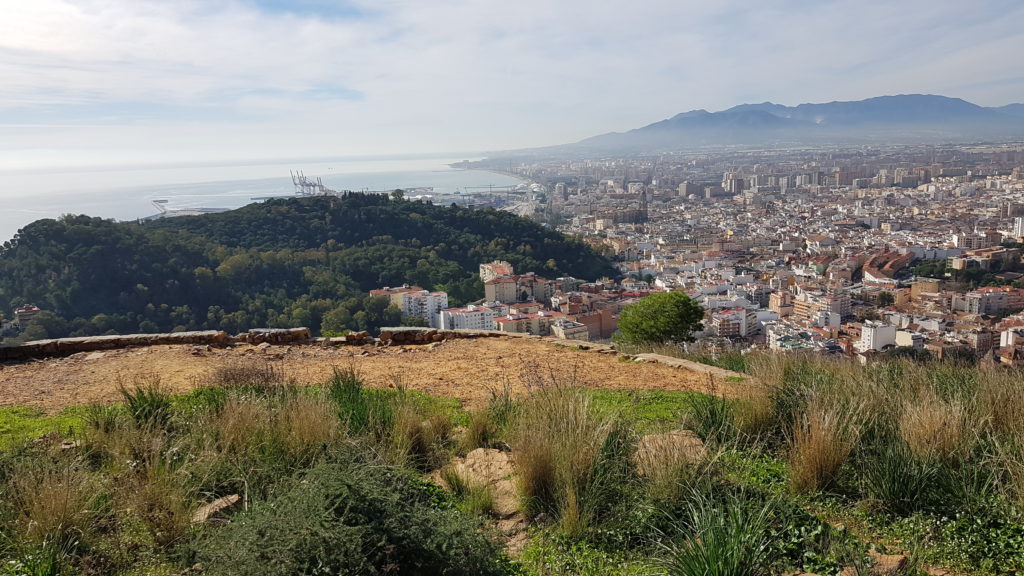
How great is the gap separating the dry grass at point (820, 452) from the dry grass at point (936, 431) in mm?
270

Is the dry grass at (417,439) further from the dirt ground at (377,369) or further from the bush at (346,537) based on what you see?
the dirt ground at (377,369)

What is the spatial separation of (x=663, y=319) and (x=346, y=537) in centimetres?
1131

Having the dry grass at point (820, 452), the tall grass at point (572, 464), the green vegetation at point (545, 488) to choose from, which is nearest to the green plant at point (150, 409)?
the green vegetation at point (545, 488)

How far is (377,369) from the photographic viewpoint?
273 inches

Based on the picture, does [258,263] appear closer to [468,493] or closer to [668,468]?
[468,493]

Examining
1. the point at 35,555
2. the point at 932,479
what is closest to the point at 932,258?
the point at 932,479

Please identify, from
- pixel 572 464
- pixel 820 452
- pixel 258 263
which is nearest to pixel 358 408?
Result: pixel 572 464

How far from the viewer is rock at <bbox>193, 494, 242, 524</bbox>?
2738mm

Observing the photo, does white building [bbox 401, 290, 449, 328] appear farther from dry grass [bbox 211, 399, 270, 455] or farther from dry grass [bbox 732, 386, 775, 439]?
dry grass [bbox 732, 386, 775, 439]

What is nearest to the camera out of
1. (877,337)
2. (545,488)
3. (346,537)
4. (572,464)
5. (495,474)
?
(346,537)

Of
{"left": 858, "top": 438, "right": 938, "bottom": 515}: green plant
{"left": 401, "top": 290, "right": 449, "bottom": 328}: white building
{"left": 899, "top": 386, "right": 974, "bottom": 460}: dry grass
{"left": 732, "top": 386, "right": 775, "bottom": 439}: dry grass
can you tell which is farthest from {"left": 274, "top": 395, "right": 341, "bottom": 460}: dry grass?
{"left": 401, "top": 290, "right": 449, "bottom": 328}: white building

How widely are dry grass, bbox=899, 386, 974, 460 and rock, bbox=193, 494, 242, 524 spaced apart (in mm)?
3266

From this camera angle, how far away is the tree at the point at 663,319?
12.7 m

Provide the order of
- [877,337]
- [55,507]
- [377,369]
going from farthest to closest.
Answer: [877,337] < [377,369] < [55,507]
